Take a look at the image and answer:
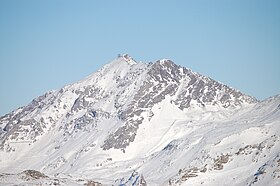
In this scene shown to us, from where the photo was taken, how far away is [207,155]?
156m

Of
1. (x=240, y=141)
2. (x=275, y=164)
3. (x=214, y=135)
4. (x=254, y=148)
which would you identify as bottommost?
(x=275, y=164)

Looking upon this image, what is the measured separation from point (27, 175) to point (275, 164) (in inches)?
1611

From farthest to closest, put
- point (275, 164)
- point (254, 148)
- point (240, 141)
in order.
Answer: point (240, 141), point (254, 148), point (275, 164)

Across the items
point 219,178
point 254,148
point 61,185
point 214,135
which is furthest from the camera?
point 214,135

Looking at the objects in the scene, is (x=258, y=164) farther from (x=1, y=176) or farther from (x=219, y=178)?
(x=1, y=176)

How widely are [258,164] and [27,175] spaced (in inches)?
1924

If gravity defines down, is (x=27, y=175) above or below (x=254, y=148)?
below

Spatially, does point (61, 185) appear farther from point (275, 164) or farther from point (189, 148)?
point (189, 148)

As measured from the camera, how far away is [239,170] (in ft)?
381

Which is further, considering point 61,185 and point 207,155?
point 207,155

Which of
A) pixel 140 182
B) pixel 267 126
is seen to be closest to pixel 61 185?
pixel 140 182

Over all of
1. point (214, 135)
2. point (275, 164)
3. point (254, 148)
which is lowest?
point (275, 164)

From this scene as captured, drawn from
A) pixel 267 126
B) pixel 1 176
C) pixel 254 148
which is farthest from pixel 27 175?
pixel 267 126

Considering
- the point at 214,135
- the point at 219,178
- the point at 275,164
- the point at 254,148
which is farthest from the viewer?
the point at 214,135
